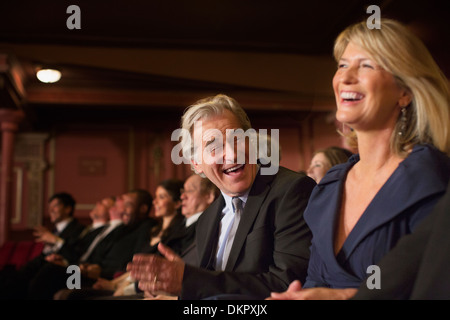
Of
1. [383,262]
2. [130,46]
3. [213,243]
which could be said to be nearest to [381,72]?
[383,262]

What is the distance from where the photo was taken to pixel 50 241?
4488 mm

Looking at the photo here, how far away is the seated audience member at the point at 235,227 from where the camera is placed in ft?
3.86

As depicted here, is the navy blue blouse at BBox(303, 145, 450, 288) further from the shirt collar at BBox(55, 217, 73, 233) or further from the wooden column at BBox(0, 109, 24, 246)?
the wooden column at BBox(0, 109, 24, 246)

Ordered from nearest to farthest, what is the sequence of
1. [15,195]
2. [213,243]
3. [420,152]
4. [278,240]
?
[420,152] < [278,240] < [213,243] < [15,195]

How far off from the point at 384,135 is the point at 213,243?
59cm

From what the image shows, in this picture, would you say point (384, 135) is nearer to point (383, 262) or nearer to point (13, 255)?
point (383, 262)

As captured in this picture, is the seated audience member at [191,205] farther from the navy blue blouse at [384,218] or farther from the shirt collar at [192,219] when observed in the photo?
the navy blue blouse at [384,218]

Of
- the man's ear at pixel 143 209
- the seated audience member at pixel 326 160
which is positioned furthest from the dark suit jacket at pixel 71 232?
the seated audience member at pixel 326 160

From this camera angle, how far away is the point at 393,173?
3.24 feet

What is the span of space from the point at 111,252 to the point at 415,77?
3091mm

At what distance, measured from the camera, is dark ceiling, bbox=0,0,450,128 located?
13.7 ft

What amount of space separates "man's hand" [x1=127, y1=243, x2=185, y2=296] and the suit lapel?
0.17m

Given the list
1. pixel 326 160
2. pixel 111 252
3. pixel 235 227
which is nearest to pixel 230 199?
pixel 235 227

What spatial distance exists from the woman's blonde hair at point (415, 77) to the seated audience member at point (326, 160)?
47.4 inches
